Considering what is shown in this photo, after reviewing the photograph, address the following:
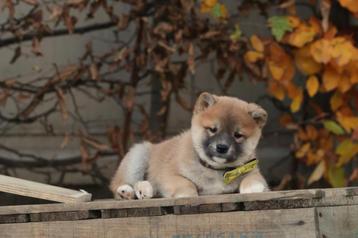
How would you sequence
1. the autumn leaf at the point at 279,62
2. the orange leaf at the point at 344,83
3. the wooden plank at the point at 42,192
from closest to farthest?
the wooden plank at the point at 42,192
the orange leaf at the point at 344,83
the autumn leaf at the point at 279,62

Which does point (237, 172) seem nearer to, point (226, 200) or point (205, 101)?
point (205, 101)

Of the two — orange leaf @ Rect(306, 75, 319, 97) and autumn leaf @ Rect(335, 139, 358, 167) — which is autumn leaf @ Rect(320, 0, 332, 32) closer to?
orange leaf @ Rect(306, 75, 319, 97)

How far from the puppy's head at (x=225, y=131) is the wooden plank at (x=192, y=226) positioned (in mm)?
731

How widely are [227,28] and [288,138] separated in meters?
1.22

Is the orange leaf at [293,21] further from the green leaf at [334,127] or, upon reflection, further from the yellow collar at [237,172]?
the yellow collar at [237,172]

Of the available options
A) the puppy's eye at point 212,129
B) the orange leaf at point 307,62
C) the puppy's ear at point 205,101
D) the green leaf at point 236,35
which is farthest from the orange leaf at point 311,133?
the puppy's eye at point 212,129

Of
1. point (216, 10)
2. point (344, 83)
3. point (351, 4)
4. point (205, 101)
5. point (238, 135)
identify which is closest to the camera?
A: point (238, 135)

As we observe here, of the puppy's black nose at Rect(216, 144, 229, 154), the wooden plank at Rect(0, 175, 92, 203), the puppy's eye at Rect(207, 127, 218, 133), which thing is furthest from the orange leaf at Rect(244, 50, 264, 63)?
the wooden plank at Rect(0, 175, 92, 203)

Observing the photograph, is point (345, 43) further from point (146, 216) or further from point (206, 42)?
point (146, 216)

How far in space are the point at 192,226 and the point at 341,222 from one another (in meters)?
0.65

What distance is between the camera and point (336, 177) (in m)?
5.94

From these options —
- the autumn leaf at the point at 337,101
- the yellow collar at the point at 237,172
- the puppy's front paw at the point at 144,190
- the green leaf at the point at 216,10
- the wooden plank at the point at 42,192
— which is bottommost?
the wooden plank at the point at 42,192

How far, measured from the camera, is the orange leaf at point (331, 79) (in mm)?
5746

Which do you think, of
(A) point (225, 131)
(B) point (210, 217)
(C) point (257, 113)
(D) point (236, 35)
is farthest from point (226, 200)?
(D) point (236, 35)
